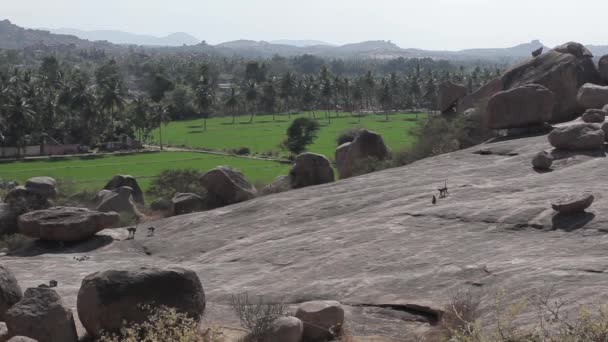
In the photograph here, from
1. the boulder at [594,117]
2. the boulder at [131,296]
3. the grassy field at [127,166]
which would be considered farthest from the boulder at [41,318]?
the grassy field at [127,166]

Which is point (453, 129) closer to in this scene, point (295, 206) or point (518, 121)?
point (518, 121)

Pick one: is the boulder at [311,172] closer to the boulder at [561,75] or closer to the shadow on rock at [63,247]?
the boulder at [561,75]

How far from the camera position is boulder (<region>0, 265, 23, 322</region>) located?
51.7ft

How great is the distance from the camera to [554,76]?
123 feet

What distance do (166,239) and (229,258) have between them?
5.04m

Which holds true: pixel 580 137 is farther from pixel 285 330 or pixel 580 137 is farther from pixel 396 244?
pixel 285 330

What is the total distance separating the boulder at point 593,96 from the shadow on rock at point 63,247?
21.5m

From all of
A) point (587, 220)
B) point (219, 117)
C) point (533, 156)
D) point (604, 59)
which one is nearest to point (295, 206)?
point (533, 156)

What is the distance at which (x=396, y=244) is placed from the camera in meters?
19.2

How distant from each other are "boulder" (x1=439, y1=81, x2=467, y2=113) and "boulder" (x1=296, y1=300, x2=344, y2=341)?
114ft

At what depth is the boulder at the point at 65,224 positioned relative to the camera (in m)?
26.8

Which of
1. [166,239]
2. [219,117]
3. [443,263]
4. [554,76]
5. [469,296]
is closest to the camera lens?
[469,296]

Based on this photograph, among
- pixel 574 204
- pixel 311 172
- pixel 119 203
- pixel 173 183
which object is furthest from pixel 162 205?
pixel 574 204

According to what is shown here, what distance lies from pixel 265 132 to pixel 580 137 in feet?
305
